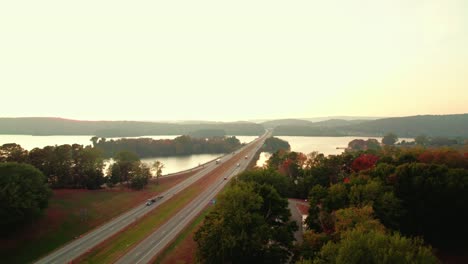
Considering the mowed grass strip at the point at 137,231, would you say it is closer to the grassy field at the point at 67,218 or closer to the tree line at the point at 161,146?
the grassy field at the point at 67,218

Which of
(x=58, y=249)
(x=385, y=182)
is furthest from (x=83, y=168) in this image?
(x=385, y=182)

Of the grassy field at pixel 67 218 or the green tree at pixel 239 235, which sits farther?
the grassy field at pixel 67 218

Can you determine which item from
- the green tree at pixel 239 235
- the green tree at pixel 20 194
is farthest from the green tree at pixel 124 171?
the green tree at pixel 239 235

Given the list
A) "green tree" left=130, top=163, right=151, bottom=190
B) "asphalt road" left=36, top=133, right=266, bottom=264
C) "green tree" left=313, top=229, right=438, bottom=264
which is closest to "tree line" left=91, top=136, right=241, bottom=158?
"green tree" left=130, top=163, right=151, bottom=190

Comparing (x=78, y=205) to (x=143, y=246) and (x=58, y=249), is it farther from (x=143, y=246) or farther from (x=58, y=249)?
(x=143, y=246)

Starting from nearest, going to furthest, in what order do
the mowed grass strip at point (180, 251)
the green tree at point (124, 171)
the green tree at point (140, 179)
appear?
1. the mowed grass strip at point (180, 251)
2. the green tree at point (140, 179)
3. the green tree at point (124, 171)

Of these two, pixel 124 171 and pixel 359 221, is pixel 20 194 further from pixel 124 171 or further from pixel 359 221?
pixel 359 221

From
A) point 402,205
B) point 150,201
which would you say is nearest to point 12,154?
point 150,201
